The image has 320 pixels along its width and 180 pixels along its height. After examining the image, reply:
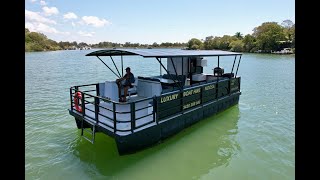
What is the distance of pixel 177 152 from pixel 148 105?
1.85m

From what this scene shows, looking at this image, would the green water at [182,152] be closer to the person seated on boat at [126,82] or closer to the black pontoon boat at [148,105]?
the black pontoon boat at [148,105]

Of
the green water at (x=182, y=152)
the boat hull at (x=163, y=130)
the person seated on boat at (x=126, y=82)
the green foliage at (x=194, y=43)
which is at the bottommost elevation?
the green water at (x=182, y=152)

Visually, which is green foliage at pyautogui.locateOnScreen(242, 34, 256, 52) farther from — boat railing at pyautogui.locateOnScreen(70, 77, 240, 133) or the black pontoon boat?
boat railing at pyautogui.locateOnScreen(70, 77, 240, 133)

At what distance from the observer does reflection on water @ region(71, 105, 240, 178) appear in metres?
7.40

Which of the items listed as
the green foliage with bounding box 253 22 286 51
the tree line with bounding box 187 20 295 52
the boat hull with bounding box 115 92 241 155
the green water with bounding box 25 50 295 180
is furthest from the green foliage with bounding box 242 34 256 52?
the boat hull with bounding box 115 92 241 155

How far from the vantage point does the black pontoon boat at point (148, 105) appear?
7486 mm

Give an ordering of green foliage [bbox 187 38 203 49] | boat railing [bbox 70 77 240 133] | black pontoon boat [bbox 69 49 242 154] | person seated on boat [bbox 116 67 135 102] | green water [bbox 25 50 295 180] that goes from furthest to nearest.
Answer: green foliage [bbox 187 38 203 49] < person seated on boat [bbox 116 67 135 102] < black pontoon boat [bbox 69 49 242 154] < boat railing [bbox 70 77 240 133] < green water [bbox 25 50 295 180]

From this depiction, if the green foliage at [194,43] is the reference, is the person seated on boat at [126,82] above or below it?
below

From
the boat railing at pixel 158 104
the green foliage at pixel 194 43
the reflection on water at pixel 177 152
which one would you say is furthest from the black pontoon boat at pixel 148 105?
the green foliage at pixel 194 43

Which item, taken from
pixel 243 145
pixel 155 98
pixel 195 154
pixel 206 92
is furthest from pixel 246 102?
pixel 155 98

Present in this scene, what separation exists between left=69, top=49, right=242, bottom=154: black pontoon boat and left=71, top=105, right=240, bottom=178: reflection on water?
12.6 inches

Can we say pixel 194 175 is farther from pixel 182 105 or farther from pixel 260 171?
pixel 182 105

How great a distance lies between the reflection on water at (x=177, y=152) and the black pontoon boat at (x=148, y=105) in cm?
32

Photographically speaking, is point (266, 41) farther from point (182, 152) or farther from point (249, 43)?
point (182, 152)
